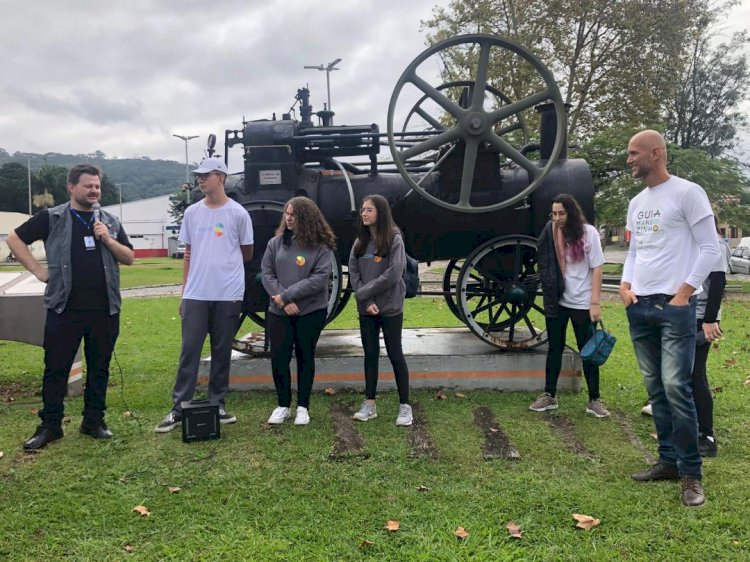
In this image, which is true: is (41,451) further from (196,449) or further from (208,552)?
(208,552)

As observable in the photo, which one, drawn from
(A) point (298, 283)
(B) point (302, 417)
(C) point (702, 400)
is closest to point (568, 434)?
(C) point (702, 400)

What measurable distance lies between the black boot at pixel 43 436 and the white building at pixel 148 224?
169ft

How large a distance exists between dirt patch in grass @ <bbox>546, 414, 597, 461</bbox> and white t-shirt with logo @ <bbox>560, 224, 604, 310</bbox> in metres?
0.89

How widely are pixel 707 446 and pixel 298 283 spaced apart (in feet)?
9.78

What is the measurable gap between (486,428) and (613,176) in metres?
13.3

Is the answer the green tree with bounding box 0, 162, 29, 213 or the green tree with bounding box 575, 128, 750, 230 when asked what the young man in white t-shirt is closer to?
the green tree with bounding box 575, 128, 750, 230

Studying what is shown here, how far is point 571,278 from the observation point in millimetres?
4773

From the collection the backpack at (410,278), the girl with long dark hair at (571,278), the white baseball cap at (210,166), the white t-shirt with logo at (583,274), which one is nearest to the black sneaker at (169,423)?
the white baseball cap at (210,166)

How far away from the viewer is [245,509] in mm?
3338

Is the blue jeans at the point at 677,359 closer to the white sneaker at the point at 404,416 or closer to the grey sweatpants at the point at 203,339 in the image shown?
Answer: the white sneaker at the point at 404,416

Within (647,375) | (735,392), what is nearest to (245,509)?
(647,375)

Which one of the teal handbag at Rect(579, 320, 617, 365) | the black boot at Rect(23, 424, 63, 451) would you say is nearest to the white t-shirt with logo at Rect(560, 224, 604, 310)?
the teal handbag at Rect(579, 320, 617, 365)

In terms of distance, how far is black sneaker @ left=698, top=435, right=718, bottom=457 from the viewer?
399 centimetres

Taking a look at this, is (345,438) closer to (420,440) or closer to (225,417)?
(420,440)
